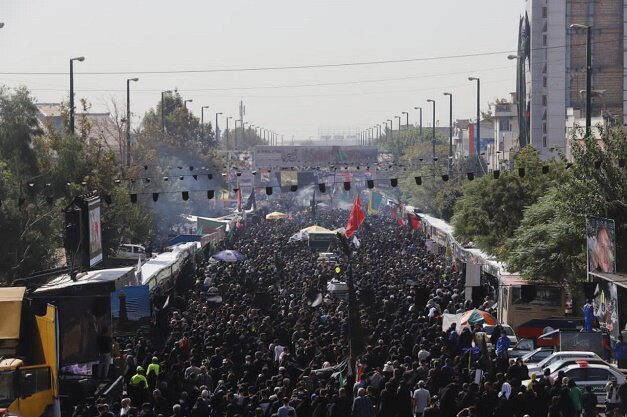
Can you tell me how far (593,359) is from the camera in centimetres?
2578

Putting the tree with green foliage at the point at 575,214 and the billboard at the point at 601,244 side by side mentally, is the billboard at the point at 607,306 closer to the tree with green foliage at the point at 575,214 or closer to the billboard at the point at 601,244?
the billboard at the point at 601,244

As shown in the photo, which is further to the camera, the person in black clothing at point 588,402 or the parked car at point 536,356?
the parked car at point 536,356

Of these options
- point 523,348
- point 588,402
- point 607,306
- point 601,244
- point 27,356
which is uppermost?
point 601,244

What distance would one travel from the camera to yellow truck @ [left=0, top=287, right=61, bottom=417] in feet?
62.0

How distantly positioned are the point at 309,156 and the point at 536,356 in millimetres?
116241

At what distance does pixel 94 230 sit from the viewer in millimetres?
32812

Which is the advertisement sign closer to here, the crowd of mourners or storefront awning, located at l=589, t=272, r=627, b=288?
the crowd of mourners

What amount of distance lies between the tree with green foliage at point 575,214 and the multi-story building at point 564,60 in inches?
2140

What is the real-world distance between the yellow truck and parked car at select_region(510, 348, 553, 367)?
1083 cm

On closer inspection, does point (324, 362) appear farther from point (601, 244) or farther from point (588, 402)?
point (601, 244)

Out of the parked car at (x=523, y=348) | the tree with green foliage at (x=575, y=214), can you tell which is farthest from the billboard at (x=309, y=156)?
the parked car at (x=523, y=348)

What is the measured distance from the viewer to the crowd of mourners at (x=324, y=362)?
66.9 ft

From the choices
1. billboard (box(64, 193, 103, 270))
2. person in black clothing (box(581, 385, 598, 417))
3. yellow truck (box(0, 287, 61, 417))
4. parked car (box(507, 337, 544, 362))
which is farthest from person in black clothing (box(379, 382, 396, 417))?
billboard (box(64, 193, 103, 270))

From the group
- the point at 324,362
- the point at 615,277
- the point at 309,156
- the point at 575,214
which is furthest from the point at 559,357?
the point at 309,156
